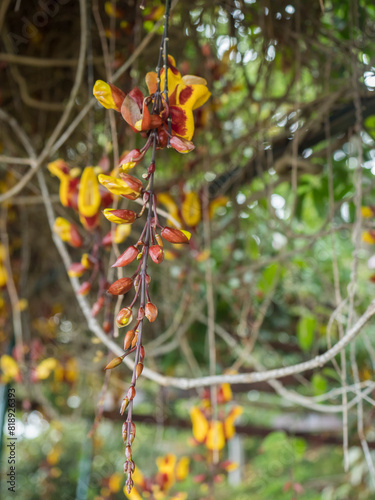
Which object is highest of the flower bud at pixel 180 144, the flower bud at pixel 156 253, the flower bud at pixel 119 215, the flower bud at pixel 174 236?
the flower bud at pixel 180 144

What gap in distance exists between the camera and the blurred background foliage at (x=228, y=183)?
0.62 metres

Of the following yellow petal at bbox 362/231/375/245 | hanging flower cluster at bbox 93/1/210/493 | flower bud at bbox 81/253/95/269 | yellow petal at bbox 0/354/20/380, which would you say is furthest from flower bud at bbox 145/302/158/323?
yellow petal at bbox 0/354/20/380

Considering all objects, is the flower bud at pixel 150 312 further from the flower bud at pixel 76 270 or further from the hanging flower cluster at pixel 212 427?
the hanging flower cluster at pixel 212 427

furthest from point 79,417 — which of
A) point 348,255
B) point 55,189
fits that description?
point 348,255

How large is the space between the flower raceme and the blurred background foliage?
22 centimetres

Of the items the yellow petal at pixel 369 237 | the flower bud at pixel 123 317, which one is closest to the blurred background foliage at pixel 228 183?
the yellow petal at pixel 369 237

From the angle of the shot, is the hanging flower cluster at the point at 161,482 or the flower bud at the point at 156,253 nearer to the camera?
the flower bud at the point at 156,253

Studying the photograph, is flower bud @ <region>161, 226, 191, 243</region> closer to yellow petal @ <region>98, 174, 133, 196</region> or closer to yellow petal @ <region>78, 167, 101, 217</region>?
yellow petal @ <region>98, 174, 133, 196</region>

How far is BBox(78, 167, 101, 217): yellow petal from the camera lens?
0.44 m

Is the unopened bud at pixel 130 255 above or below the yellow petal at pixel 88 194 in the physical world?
below

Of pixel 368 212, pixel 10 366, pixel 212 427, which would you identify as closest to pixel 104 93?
pixel 368 212

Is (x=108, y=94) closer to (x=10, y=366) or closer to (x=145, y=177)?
(x=145, y=177)

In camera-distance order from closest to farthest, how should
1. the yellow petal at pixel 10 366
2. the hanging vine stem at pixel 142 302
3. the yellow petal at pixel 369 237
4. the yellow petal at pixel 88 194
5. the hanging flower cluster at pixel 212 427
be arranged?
the hanging vine stem at pixel 142 302, the yellow petal at pixel 88 194, the yellow petal at pixel 369 237, the hanging flower cluster at pixel 212 427, the yellow petal at pixel 10 366

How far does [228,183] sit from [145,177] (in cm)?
56
